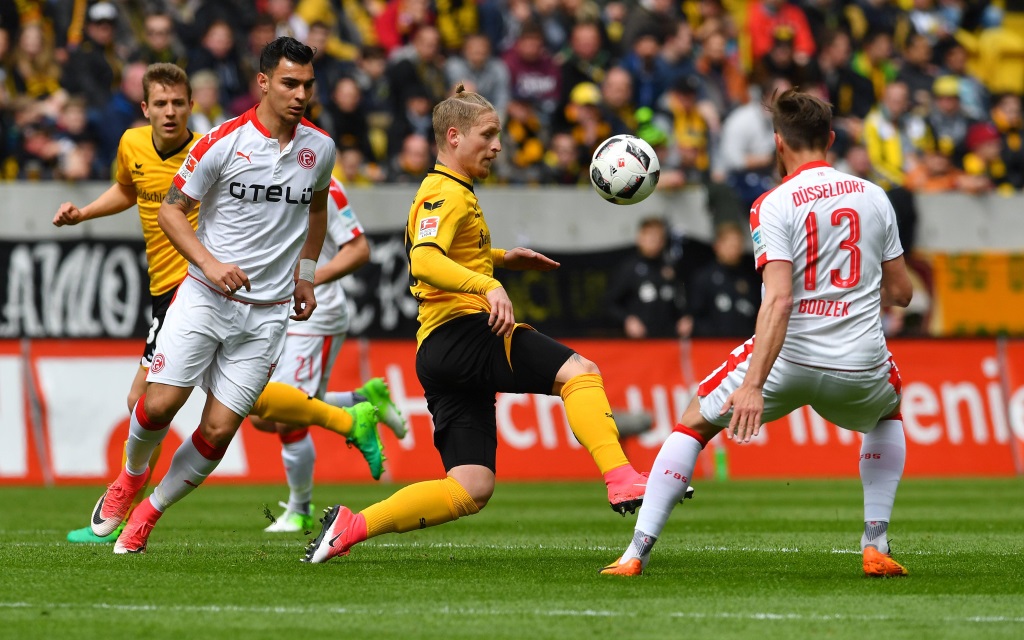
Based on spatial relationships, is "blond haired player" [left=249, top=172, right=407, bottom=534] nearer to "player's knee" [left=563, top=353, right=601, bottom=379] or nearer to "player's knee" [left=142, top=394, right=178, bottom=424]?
"player's knee" [left=142, top=394, right=178, bottom=424]

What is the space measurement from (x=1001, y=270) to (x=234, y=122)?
1342 centimetres

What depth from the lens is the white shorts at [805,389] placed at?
7230 mm

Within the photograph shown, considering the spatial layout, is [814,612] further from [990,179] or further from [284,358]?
[990,179]

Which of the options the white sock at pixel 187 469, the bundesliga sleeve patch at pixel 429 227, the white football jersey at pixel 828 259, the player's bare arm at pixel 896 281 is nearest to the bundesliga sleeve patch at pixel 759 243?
the white football jersey at pixel 828 259

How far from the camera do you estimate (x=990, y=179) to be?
21.0 meters

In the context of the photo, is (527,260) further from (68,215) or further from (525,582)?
(68,215)

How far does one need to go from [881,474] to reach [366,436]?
3.68 m

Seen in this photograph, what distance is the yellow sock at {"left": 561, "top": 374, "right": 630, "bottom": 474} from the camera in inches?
297

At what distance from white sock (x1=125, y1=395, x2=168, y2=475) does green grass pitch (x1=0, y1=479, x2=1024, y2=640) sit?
470 mm

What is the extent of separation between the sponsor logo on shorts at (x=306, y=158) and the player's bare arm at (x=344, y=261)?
2012mm

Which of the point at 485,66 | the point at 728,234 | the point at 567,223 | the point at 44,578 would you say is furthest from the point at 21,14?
the point at 44,578

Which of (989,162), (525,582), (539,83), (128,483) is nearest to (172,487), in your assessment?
(128,483)

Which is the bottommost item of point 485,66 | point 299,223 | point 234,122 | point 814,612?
point 814,612

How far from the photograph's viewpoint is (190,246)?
8.14 metres
